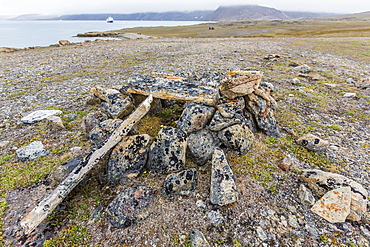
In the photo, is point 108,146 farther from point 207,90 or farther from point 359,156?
point 359,156

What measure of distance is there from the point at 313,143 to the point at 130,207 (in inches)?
298

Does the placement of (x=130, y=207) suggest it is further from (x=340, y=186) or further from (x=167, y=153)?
(x=340, y=186)

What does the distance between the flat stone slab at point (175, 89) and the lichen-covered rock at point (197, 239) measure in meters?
4.97

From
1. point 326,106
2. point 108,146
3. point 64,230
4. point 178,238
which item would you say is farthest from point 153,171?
point 326,106

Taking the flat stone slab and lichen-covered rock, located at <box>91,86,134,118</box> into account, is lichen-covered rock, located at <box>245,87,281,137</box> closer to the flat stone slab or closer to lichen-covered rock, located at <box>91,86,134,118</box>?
the flat stone slab

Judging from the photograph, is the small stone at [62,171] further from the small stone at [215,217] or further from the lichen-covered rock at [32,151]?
the small stone at [215,217]

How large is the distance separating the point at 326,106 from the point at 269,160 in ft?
27.5

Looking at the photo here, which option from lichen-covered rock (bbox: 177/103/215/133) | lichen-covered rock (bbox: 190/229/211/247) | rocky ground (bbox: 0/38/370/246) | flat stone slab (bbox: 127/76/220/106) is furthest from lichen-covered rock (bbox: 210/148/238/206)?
flat stone slab (bbox: 127/76/220/106)

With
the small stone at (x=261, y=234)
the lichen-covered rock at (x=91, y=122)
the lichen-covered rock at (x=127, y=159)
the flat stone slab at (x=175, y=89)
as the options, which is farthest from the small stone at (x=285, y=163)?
the lichen-covered rock at (x=91, y=122)

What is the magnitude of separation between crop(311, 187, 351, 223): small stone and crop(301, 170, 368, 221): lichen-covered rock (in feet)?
0.68

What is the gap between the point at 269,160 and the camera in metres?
7.33

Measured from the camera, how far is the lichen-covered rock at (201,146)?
712 centimetres

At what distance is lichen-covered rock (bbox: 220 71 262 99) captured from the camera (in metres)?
7.89

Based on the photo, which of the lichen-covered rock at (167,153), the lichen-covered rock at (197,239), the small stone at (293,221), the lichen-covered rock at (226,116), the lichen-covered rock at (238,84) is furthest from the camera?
the lichen-covered rock at (238,84)
